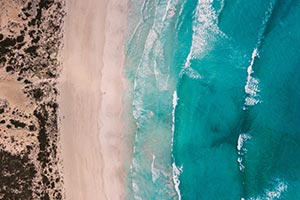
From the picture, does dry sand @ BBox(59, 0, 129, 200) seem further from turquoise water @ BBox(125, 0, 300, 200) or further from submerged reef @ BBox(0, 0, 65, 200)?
turquoise water @ BBox(125, 0, 300, 200)

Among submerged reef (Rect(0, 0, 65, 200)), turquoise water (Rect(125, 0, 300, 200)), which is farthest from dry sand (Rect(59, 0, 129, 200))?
turquoise water (Rect(125, 0, 300, 200))

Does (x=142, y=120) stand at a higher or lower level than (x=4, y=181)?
higher

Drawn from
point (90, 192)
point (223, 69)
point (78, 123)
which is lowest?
point (90, 192)

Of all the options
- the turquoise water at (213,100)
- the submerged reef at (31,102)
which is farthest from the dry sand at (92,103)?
the turquoise water at (213,100)

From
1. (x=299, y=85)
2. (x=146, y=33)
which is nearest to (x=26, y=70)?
(x=146, y=33)

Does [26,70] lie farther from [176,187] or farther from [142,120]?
[176,187]

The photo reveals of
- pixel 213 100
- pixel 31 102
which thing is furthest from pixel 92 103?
pixel 213 100

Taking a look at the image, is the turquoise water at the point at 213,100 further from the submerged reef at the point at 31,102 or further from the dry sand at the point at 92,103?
the submerged reef at the point at 31,102
